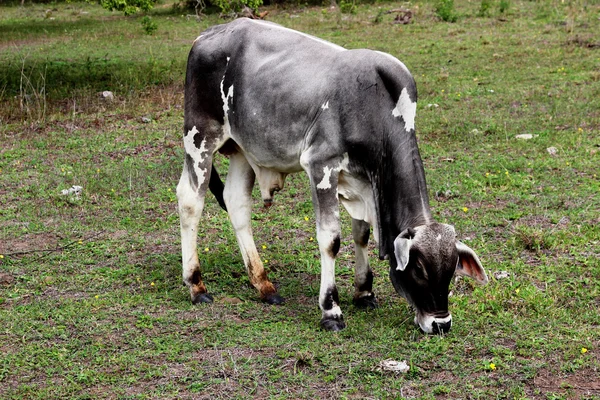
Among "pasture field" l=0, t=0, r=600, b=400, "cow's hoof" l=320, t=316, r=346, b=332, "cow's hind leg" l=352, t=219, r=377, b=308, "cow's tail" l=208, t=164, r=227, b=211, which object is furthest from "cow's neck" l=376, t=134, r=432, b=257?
"cow's tail" l=208, t=164, r=227, b=211

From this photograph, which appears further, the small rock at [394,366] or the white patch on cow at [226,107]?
the white patch on cow at [226,107]

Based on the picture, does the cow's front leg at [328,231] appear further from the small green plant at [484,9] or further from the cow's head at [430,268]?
the small green plant at [484,9]

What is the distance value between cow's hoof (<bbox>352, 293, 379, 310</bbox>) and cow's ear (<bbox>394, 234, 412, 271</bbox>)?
37.1 inches

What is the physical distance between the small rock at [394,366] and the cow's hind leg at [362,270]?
96cm

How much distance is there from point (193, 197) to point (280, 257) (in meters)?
0.99

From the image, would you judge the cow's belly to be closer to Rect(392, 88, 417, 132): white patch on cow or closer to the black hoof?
Rect(392, 88, 417, 132): white patch on cow

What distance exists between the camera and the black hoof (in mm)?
6027

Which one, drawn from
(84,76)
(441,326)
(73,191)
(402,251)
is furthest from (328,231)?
(84,76)

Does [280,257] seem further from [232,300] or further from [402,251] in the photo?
[402,251]

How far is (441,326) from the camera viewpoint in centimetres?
505

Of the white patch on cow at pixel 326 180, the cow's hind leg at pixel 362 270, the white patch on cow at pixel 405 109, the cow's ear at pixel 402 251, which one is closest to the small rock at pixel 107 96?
the cow's hind leg at pixel 362 270

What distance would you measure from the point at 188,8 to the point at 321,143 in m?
16.9

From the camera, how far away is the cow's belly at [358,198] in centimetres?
545

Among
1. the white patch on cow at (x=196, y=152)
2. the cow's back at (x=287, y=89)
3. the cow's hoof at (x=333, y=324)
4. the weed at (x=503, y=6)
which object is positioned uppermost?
the cow's back at (x=287, y=89)
